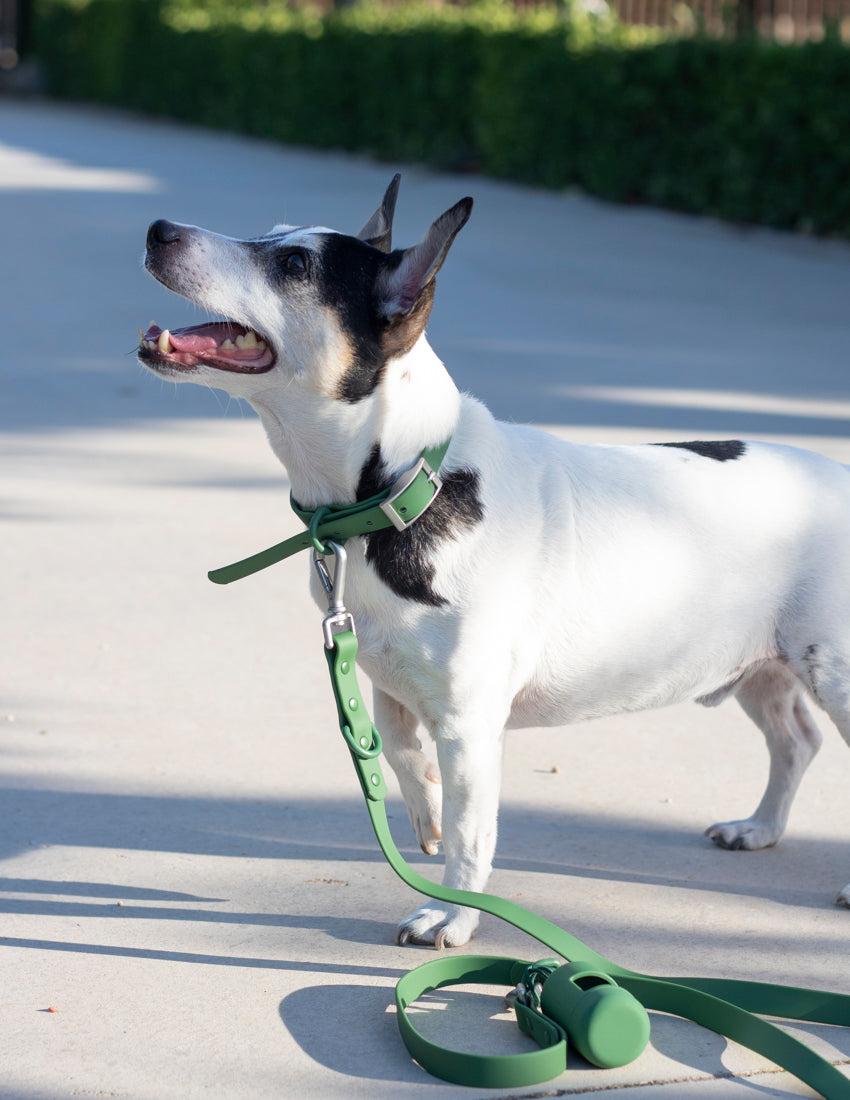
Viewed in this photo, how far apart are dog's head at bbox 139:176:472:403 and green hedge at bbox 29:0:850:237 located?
9.66m

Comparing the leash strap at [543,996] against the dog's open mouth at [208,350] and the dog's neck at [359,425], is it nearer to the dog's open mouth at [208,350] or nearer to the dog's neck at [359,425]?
the dog's neck at [359,425]

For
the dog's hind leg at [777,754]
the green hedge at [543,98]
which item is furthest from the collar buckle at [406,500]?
the green hedge at [543,98]

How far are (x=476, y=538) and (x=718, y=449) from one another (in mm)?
735

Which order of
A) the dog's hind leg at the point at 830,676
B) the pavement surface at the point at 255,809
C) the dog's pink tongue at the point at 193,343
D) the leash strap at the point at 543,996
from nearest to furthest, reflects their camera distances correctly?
the leash strap at the point at 543,996 → the pavement surface at the point at 255,809 → the dog's pink tongue at the point at 193,343 → the dog's hind leg at the point at 830,676

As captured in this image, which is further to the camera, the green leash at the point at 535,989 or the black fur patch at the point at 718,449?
the black fur patch at the point at 718,449

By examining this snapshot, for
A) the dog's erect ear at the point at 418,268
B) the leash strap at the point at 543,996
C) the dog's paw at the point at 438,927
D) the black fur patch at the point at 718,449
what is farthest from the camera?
the black fur patch at the point at 718,449

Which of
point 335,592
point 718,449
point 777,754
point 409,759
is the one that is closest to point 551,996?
point 409,759

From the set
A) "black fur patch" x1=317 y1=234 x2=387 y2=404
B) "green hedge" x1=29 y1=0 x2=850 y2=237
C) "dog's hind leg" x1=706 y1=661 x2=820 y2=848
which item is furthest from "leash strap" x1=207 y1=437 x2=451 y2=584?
"green hedge" x1=29 y1=0 x2=850 y2=237

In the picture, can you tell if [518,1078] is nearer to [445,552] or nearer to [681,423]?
[445,552]

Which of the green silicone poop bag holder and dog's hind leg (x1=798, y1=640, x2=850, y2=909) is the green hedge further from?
the green silicone poop bag holder

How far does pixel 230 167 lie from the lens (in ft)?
58.3

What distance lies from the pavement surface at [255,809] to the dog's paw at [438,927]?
3 centimetres

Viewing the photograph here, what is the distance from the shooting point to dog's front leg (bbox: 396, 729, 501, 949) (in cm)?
306

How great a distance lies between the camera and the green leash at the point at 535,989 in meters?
2.64
